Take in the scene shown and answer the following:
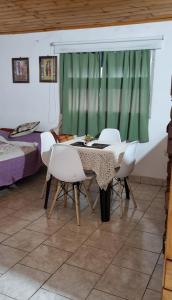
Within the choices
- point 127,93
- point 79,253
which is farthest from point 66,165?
point 127,93

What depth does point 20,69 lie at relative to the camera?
4.84 meters

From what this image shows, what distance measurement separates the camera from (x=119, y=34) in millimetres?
4020

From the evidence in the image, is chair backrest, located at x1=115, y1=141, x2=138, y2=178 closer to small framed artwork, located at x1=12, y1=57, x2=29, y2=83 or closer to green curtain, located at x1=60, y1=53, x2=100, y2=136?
green curtain, located at x1=60, y1=53, x2=100, y2=136

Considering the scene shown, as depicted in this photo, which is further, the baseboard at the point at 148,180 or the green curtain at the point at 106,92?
the baseboard at the point at 148,180

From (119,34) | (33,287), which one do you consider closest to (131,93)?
(119,34)

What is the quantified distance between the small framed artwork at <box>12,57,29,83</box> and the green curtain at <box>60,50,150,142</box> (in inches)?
29.0

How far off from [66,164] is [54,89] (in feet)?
6.80

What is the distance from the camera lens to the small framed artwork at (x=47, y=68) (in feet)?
14.9

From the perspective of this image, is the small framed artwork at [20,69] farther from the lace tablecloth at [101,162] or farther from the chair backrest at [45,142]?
the lace tablecloth at [101,162]

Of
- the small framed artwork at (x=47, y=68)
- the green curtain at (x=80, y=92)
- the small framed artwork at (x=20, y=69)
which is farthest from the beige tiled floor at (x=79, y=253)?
the small framed artwork at (x=20, y=69)

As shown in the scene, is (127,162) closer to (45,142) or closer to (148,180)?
(45,142)

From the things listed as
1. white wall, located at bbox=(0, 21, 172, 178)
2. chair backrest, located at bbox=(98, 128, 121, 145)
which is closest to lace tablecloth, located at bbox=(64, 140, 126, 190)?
chair backrest, located at bbox=(98, 128, 121, 145)

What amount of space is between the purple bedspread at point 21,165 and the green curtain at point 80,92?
23.2 inches

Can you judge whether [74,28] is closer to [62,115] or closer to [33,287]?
[62,115]
